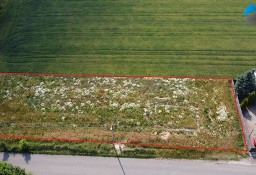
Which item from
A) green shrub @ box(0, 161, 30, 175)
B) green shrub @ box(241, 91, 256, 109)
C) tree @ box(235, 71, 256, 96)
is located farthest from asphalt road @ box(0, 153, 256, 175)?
tree @ box(235, 71, 256, 96)

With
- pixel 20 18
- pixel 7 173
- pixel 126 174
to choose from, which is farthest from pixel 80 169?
pixel 20 18

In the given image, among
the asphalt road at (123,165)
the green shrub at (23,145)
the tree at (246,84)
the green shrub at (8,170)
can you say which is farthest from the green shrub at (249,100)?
the green shrub at (8,170)

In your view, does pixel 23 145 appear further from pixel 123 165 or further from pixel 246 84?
pixel 246 84

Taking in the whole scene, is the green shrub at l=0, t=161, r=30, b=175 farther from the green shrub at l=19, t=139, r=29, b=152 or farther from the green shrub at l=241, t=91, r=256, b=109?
the green shrub at l=241, t=91, r=256, b=109

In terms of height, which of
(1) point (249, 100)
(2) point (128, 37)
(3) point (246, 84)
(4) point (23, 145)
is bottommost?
(4) point (23, 145)

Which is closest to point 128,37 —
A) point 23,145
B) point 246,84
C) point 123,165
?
point 246,84

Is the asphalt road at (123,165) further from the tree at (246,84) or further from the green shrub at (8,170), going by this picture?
the tree at (246,84)
